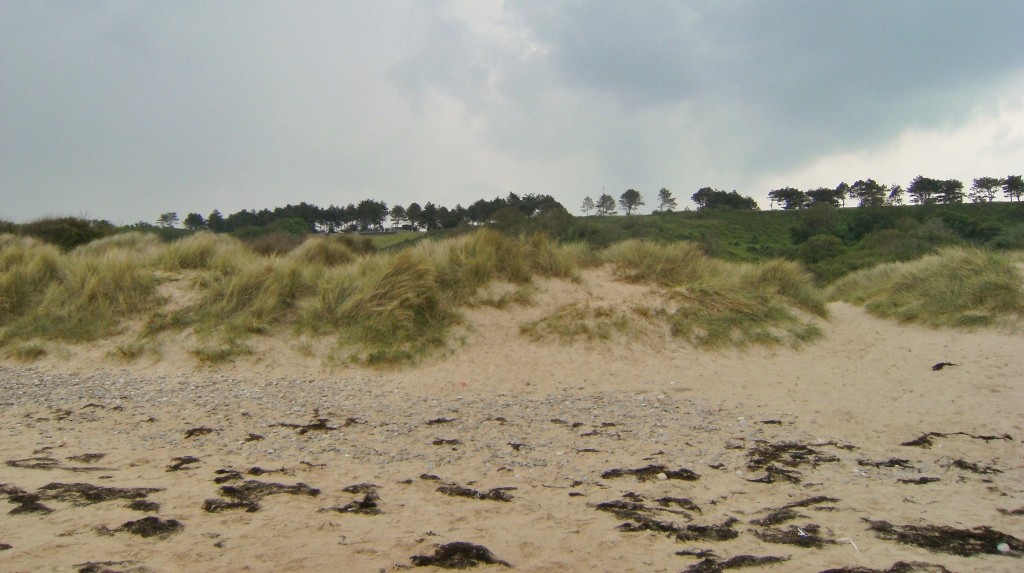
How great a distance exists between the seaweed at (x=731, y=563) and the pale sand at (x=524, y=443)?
0.26 feet

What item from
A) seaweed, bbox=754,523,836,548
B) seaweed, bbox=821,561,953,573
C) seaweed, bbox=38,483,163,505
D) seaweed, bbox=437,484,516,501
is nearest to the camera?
seaweed, bbox=821,561,953,573

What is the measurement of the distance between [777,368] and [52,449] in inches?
317

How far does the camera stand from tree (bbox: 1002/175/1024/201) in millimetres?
42409

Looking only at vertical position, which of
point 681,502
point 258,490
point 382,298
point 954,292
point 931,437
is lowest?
point 931,437

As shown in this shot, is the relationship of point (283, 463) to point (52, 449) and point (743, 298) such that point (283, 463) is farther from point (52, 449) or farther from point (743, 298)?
point (743, 298)

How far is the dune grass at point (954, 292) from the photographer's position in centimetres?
1001

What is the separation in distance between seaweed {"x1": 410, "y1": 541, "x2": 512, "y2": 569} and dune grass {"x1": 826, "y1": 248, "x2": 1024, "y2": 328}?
32.0 feet

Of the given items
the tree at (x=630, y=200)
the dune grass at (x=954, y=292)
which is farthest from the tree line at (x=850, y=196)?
the dune grass at (x=954, y=292)

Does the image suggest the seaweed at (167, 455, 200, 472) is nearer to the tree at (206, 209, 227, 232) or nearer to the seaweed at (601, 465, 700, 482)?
the seaweed at (601, 465, 700, 482)

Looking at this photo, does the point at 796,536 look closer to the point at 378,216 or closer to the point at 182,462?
the point at 182,462

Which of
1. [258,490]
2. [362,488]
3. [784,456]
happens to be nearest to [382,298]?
[362,488]

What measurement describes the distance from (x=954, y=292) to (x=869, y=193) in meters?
44.3

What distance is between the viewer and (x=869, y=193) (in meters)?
49.7

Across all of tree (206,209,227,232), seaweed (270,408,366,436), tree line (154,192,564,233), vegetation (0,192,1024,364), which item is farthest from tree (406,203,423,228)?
seaweed (270,408,366,436)
